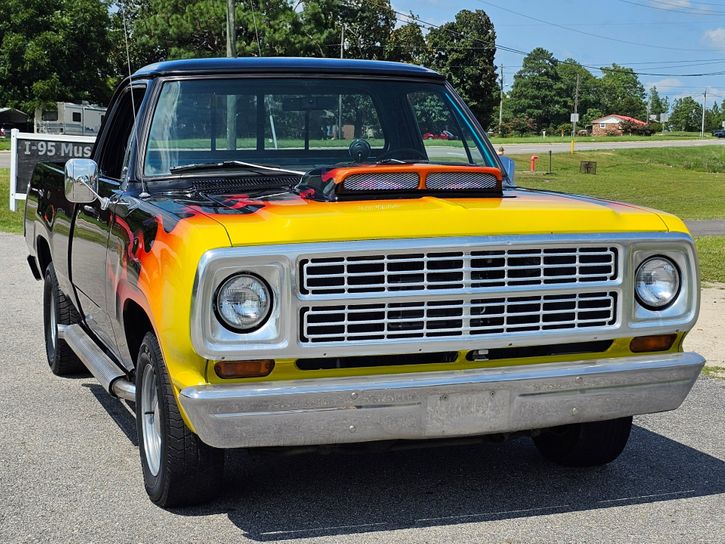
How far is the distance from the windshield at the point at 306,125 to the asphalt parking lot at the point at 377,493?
1466 mm

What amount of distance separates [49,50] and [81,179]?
5455 centimetres

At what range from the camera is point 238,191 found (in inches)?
196

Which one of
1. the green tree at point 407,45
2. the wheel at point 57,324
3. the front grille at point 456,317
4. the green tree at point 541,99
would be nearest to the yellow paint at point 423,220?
the front grille at point 456,317

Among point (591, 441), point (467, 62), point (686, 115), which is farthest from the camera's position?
point (686, 115)

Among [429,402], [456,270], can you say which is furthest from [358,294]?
[429,402]

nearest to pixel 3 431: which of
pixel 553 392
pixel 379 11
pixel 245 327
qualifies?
pixel 245 327

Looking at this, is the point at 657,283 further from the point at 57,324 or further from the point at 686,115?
the point at 686,115

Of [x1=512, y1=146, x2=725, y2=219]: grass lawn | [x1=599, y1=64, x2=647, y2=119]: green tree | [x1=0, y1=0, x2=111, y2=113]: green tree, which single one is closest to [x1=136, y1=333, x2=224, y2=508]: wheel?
[x1=512, y1=146, x2=725, y2=219]: grass lawn

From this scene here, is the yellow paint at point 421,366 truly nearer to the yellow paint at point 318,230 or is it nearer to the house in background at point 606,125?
the yellow paint at point 318,230

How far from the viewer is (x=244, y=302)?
3.97 meters

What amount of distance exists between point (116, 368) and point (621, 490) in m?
2.43

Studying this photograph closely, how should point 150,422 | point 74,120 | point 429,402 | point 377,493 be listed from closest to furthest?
point 429,402, point 150,422, point 377,493, point 74,120

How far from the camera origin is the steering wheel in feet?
19.1

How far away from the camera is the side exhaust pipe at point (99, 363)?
16.3 ft
